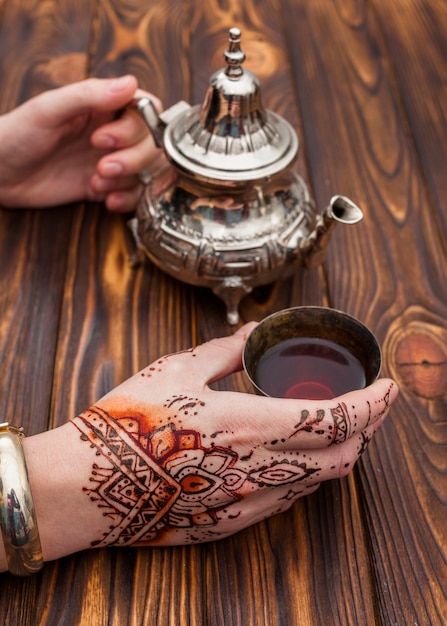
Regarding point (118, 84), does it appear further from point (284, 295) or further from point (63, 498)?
point (63, 498)

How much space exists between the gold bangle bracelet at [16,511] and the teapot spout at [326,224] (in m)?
0.51

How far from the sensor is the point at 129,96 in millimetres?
1172

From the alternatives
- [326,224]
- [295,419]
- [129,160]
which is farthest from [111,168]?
[295,419]

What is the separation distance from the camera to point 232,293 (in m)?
1.06

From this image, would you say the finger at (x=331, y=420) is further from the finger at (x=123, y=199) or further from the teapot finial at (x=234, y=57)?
the finger at (x=123, y=199)

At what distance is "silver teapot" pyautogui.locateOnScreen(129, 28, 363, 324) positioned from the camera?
38.8 inches

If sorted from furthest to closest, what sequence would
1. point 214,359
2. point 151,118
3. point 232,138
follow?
point 151,118 < point 232,138 < point 214,359

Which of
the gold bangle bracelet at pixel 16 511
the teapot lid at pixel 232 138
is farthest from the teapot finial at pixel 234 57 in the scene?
the gold bangle bracelet at pixel 16 511

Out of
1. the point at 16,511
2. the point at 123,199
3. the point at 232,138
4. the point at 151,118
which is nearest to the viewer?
the point at 16,511

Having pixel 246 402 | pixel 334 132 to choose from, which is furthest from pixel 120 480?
pixel 334 132

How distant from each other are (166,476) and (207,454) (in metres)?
0.05

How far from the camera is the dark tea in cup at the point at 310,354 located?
88cm

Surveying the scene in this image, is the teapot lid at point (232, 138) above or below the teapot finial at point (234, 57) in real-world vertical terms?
below

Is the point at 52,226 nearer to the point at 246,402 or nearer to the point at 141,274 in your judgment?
the point at 141,274
